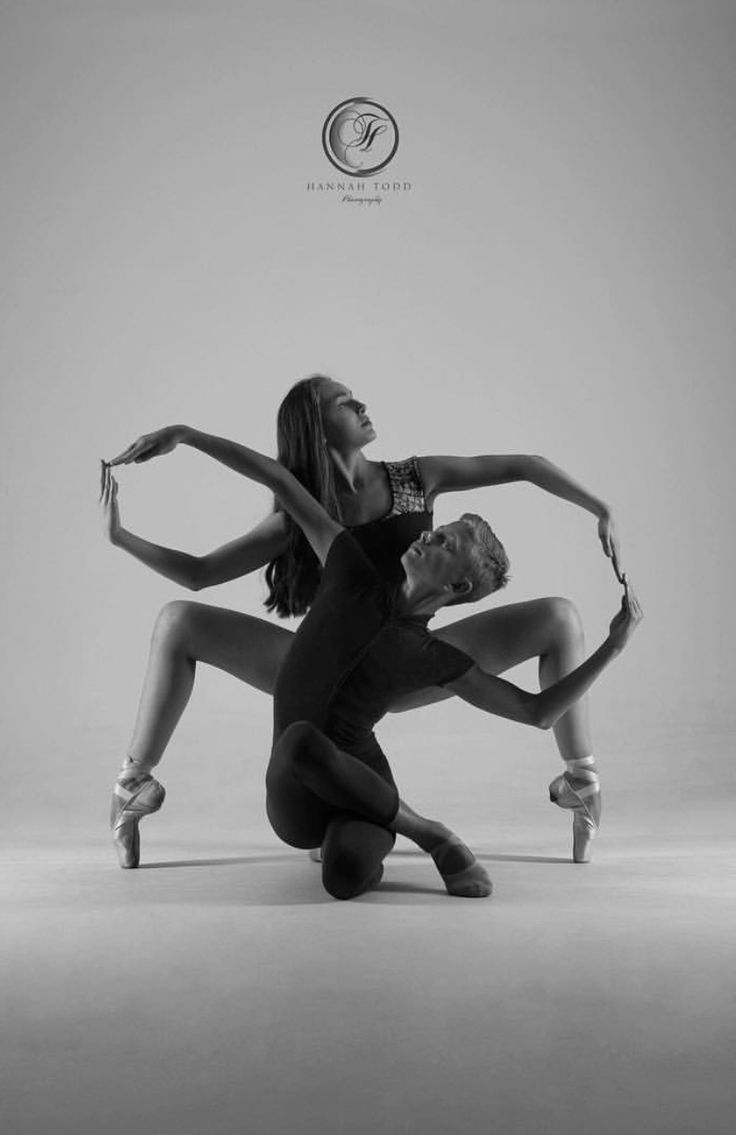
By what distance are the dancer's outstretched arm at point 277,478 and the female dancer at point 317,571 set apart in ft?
0.25

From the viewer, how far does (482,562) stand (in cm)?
314

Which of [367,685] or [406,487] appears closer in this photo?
[367,685]

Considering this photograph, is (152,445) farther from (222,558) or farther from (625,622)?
(625,622)

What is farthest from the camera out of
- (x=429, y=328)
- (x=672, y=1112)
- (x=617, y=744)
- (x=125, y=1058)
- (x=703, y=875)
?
(x=429, y=328)

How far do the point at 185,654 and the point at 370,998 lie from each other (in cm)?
126

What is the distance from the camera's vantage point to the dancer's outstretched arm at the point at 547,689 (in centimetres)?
310

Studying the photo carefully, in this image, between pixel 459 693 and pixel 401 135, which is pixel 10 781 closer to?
pixel 459 693

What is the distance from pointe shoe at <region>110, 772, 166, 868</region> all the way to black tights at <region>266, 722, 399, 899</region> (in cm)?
43

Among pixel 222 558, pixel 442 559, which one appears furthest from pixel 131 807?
pixel 442 559

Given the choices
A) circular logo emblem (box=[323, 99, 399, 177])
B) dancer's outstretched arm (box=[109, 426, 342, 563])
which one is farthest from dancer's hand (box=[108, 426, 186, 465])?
circular logo emblem (box=[323, 99, 399, 177])

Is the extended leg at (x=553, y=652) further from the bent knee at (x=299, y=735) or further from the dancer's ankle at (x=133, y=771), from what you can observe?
the dancer's ankle at (x=133, y=771)

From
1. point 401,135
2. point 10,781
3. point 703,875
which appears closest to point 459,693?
point 703,875

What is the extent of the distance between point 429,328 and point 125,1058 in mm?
4140

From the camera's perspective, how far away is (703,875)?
3.34 metres
